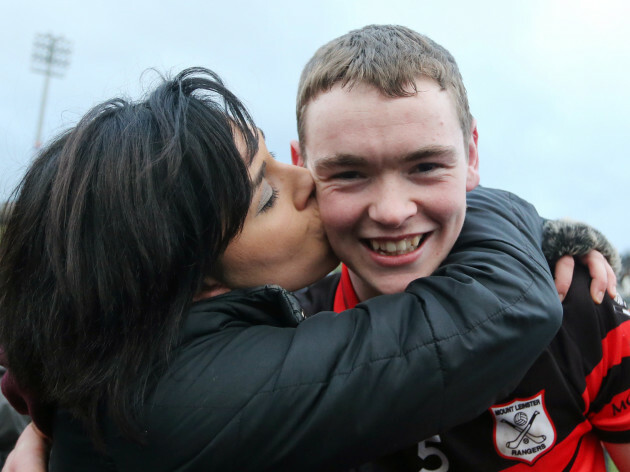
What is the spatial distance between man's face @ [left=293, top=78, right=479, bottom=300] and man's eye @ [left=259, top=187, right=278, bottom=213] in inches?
8.9

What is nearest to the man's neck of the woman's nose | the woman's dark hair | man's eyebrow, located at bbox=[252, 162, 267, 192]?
the woman's nose

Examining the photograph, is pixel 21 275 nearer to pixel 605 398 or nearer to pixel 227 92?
pixel 227 92

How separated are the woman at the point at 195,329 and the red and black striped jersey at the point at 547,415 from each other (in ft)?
1.23

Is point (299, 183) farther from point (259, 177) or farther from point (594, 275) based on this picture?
point (594, 275)

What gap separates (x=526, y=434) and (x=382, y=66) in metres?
1.39

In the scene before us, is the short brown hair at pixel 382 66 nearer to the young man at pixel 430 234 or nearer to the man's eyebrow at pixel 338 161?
the young man at pixel 430 234

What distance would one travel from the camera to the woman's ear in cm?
177

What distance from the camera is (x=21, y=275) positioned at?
5.32ft

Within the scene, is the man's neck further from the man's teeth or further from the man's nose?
the man's nose

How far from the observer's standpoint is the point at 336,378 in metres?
1.43

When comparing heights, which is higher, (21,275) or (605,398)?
(21,275)

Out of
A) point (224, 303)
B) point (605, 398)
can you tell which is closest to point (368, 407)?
point (224, 303)

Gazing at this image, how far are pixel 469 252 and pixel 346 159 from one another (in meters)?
0.53

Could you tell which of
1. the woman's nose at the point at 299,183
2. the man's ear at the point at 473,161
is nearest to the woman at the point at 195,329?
the woman's nose at the point at 299,183
